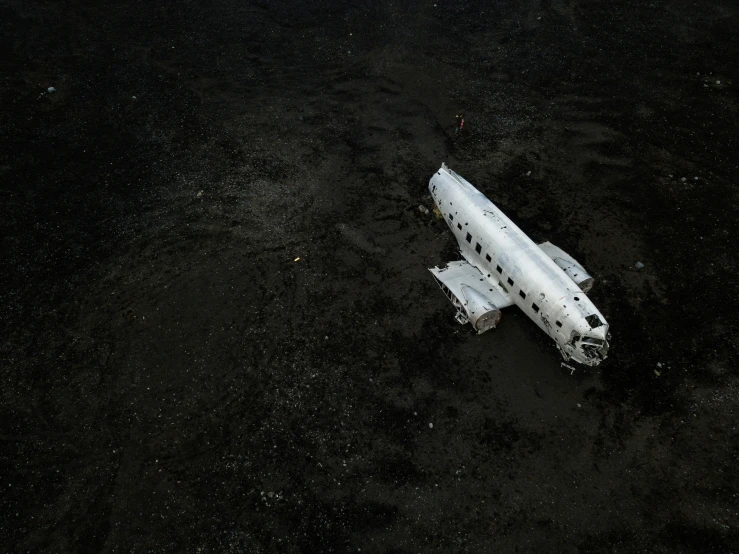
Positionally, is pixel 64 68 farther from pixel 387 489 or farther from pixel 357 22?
pixel 387 489

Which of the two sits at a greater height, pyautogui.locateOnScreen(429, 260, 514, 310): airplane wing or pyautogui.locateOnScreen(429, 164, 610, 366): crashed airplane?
pyautogui.locateOnScreen(429, 164, 610, 366): crashed airplane

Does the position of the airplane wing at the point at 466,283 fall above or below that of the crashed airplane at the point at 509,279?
below

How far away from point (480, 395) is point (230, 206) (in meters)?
14.7

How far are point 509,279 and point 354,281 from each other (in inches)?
253

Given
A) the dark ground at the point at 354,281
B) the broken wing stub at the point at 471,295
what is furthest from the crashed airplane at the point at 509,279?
the dark ground at the point at 354,281

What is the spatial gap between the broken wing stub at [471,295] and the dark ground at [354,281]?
2.55ft

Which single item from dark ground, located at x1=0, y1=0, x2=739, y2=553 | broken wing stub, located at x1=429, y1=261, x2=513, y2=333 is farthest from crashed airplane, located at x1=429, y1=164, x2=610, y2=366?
dark ground, located at x1=0, y1=0, x2=739, y2=553

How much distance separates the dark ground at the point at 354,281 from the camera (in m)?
14.7

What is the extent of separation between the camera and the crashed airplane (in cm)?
1600

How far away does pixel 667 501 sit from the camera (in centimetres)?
1441

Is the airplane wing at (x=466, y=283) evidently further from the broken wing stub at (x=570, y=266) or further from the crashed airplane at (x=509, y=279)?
the broken wing stub at (x=570, y=266)

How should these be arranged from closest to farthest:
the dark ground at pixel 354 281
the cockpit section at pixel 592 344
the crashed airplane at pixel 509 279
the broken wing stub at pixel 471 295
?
1. the dark ground at pixel 354 281
2. the cockpit section at pixel 592 344
3. the crashed airplane at pixel 509 279
4. the broken wing stub at pixel 471 295

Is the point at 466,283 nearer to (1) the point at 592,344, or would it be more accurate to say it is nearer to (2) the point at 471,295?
(2) the point at 471,295

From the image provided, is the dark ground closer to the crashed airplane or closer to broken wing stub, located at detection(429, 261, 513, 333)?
broken wing stub, located at detection(429, 261, 513, 333)
